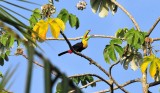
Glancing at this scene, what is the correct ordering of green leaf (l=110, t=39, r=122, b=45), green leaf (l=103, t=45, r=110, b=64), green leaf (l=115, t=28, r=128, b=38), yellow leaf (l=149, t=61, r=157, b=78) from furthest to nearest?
1. green leaf (l=115, t=28, r=128, b=38)
2. green leaf (l=110, t=39, r=122, b=45)
3. green leaf (l=103, t=45, r=110, b=64)
4. yellow leaf (l=149, t=61, r=157, b=78)

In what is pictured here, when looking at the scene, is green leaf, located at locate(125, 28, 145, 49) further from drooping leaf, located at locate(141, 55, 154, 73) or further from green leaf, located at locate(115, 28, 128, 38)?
green leaf, located at locate(115, 28, 128, 38)

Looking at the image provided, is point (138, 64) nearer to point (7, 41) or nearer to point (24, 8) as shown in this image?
point (7, 41)

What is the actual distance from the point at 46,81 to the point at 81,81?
230 inches

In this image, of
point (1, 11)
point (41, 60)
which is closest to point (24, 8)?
point (1, 11)

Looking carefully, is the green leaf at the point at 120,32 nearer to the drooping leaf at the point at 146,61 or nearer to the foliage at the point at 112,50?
the foliage at the point at 112,50

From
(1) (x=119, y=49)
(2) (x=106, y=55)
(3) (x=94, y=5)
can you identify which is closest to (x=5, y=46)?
(3) (x=94, y=5)

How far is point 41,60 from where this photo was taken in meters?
0.52

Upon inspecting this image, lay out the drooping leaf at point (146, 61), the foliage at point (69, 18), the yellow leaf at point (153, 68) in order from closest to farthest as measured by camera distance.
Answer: the yellow leaf at point (153, 68), the drooping leaf at point (146, 61), the foliage at point (69, 18)

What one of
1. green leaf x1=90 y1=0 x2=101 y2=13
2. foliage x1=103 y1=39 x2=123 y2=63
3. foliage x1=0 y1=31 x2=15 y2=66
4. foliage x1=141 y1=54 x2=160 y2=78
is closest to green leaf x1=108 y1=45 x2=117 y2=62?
foliage x1=103 y1=39 x2=123 y2=63

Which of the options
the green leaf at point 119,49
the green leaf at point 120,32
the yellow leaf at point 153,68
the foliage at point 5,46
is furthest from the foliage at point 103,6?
the yellow leaf at point 153,68

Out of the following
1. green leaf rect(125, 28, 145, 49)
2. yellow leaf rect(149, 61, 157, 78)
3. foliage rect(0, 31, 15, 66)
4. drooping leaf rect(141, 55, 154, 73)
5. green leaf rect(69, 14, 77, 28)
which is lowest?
yellow leaf rect(149, 61, 157, 78)

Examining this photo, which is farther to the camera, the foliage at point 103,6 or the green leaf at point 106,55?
the foliage at point 103,6

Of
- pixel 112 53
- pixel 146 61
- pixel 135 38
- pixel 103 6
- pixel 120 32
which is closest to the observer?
pixel 146 61

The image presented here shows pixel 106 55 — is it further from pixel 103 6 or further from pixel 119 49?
pixel 103 6
